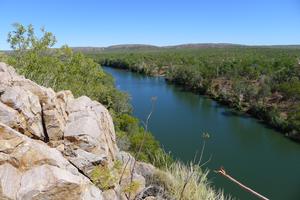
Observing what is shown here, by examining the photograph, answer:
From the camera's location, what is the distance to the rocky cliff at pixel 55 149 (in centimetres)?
610

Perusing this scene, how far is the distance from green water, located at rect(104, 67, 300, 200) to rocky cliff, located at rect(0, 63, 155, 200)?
35.4 feet

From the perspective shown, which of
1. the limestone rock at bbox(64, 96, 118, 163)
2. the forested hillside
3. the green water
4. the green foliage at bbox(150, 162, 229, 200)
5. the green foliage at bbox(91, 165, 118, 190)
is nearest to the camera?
the green foliage at bbox(91, 165, 118, 190)

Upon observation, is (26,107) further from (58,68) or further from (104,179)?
(58,68)

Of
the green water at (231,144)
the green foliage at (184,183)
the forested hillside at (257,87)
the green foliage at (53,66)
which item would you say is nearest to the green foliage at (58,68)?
the green foliage at (53,66)

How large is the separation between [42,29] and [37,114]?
1761cm

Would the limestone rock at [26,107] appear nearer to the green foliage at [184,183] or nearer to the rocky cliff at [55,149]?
the rocky cliff at [55,149]

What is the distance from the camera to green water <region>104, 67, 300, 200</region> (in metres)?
30.4

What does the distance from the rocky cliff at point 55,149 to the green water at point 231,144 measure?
1079 cm

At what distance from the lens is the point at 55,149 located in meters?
7.62

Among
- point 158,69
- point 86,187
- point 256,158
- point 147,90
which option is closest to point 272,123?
point 256,158

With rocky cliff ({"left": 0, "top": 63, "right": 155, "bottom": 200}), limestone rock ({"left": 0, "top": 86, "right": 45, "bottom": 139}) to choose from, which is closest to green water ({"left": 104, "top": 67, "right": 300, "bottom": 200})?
rocky cliff ({"left": 0, "top": 63, "right": 155, "bottom": 200})

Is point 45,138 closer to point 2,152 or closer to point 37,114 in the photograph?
point 37,114

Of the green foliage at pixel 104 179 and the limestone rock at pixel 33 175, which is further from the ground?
the limestone rock at pixel 33 175

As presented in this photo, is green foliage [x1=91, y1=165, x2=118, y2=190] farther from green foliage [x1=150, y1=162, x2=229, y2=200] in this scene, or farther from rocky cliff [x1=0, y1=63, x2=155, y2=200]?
green foliage [x1=150, y1=162, x2=229, y2=200]
